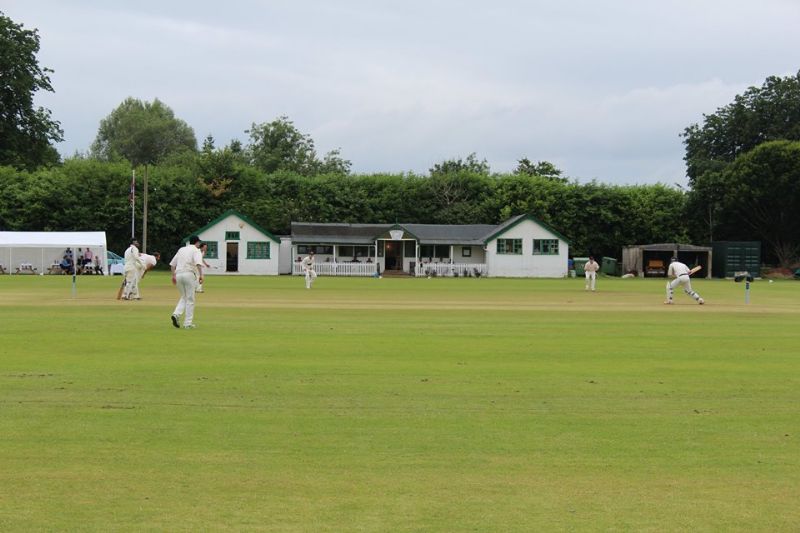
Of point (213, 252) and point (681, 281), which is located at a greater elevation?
point (213, 252)

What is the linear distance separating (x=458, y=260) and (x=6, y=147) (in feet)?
114

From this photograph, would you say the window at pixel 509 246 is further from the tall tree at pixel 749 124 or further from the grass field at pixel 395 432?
the grass field at pixel 395 432

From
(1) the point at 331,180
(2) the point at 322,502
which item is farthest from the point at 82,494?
(1) the point at 331,180

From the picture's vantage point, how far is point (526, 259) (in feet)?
226

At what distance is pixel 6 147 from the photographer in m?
73.3

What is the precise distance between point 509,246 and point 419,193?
11.8 metres

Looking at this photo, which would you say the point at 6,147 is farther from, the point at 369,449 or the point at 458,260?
the point at 369,449

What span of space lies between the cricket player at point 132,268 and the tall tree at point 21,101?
46030 millimetres

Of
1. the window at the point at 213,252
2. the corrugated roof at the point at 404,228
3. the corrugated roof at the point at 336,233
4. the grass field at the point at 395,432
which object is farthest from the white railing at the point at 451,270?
the grass field at the point at 395,432

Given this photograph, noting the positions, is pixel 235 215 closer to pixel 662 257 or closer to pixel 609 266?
pixel 609 266

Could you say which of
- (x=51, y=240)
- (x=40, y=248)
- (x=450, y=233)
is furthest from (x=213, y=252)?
(x=450, y=233)

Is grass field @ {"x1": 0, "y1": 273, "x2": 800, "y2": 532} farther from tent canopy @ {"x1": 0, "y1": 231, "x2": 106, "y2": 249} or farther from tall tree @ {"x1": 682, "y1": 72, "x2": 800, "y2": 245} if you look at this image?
tall tree @ {"x1": 682, "y1": 72, "x2": 800, "y2": 245}

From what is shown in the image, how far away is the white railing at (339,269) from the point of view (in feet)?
221

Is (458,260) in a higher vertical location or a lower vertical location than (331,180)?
lower
